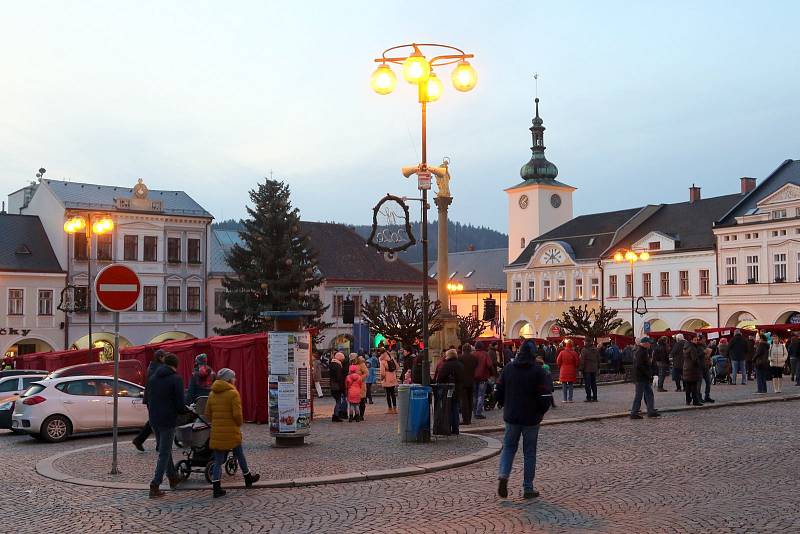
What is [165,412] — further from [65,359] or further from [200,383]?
[65,359]

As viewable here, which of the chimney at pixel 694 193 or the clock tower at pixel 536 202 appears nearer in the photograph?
the chimney at pixel 694 193

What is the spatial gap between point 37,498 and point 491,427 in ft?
30.5

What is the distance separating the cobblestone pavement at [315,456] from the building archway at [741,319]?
47.6 meters

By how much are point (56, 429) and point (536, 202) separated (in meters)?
77.1

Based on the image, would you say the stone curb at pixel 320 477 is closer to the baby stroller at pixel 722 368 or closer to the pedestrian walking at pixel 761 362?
the pedestrian walking at pixel 761 362

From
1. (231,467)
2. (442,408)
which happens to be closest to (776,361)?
(442,408)

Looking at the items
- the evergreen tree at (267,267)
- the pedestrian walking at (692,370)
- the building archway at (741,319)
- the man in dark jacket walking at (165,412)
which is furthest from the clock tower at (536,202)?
the man in dark jacket walking at (165,412)

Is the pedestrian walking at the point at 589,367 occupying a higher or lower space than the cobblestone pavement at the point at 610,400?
higher

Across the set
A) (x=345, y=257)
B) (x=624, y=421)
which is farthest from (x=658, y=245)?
(x=624, y=421)

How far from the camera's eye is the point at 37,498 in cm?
1184

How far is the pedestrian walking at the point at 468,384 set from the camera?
18.9 metres

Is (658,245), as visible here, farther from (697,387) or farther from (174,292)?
(697,387)

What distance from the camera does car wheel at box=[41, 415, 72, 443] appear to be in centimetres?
1888

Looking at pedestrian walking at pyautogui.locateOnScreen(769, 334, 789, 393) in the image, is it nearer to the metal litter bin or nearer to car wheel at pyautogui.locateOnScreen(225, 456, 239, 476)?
the metal litter bin
